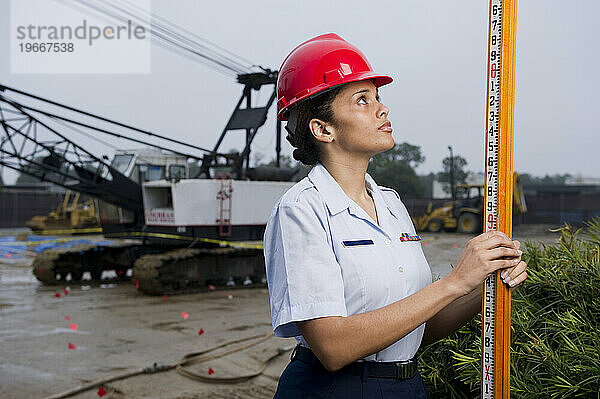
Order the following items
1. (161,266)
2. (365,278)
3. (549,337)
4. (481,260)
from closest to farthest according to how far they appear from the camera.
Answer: (481,260)
(365,278)
(549,337)
(161,266)

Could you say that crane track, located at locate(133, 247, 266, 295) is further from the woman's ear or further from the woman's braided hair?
the woman's ear

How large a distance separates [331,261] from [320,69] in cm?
53

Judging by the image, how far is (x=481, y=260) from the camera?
1.45 metres

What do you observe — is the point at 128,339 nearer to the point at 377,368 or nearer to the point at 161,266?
the point at 161,266

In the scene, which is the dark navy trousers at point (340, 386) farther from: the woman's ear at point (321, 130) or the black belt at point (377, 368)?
the woman's ear at point (321, 130)

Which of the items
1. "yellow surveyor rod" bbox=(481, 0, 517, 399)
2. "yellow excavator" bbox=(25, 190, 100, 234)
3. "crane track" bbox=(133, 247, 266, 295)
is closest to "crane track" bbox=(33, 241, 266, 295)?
"crane track" bbox=(133, 247, 266, 295)

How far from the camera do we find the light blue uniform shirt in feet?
4.94

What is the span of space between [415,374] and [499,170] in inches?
23.4

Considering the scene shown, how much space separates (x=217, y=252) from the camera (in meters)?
12.0

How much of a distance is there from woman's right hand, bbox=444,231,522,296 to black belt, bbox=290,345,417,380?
1.03 feet

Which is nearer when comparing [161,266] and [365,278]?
[365,278]

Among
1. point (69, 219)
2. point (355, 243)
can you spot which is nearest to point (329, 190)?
point (355, 243)

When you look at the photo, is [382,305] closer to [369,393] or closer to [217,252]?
[369,393]

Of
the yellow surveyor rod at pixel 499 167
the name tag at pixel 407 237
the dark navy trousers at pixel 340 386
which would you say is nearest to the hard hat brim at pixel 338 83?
the yellow surveyor rod at pixel 499 167
